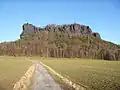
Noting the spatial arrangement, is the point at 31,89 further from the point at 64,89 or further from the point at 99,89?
the point at 99,89

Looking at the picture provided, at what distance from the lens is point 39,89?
2142 centimetres

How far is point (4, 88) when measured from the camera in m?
21.7

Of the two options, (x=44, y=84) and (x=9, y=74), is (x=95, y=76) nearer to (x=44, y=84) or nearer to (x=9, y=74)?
(x=9, y=74)

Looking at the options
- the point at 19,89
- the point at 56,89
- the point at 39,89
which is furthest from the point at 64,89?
the point at 19,89

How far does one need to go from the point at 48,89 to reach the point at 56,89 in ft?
2.40

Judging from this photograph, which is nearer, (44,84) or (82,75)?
(44,84)

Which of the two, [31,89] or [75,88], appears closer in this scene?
[31,89]

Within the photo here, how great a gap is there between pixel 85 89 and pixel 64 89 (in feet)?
6.45

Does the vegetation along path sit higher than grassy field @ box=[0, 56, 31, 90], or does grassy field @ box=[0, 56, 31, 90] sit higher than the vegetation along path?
grassy field @ box=[0, 56, 31, 90]

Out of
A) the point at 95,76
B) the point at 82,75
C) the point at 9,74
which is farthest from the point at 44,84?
the point at 82,75

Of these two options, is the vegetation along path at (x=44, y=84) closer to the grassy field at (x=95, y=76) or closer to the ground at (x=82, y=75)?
the ground at (x=82, y=75)

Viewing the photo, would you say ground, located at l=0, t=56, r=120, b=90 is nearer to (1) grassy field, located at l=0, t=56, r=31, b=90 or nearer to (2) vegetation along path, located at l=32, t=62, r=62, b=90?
(1) grassy field, located at l=0, t=56, r=31, b=90

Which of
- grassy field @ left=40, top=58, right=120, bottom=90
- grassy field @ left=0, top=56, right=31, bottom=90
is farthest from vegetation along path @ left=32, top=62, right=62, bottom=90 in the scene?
grassy field @ left=40, top=58, right=120, bottom=90

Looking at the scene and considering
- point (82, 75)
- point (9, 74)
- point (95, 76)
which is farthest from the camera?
point (82, 75)
